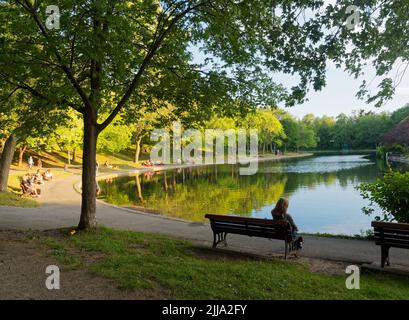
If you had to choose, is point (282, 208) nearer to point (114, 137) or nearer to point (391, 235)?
point (391, 235)

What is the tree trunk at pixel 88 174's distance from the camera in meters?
9.89

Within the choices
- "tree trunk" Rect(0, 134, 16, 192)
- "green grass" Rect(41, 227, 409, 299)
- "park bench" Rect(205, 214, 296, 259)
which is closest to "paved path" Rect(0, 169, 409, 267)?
"park bench" Rect(205, 214, 296, 259)

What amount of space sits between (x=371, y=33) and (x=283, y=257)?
4.99 m

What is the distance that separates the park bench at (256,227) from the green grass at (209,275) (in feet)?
1.94

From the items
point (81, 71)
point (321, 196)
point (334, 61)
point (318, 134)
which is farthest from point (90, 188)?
point (318, 134)

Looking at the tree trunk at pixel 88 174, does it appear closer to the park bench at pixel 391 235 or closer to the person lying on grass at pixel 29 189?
the park bench at pixel 391 235

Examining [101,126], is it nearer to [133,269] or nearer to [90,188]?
[90,188]

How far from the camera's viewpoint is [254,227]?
8.52 meters

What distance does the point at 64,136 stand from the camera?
34094mm

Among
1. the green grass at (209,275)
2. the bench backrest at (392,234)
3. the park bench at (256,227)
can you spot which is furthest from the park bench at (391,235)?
the park bench at (256,227)

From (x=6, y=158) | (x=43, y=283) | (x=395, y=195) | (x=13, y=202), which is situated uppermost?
(x=6, y=158)

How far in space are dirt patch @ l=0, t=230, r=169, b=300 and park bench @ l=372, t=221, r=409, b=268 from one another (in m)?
4.16

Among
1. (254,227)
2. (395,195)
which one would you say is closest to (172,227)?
(254,227)

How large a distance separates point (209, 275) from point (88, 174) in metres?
4.96
